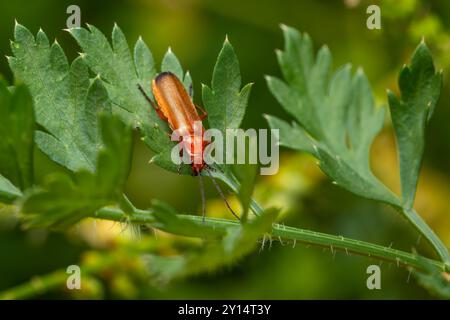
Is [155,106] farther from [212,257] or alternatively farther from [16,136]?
[212,257]

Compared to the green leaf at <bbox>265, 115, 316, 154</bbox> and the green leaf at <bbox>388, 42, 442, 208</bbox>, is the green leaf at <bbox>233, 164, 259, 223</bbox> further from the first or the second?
the green leaf at <bbox>388, 42, 442, 208</bbox>

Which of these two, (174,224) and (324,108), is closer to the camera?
(174,224)

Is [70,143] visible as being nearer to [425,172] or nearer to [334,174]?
[334,174]

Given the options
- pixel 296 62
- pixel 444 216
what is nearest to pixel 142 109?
pixel 296 62

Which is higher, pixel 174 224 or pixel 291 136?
pixel 291 136

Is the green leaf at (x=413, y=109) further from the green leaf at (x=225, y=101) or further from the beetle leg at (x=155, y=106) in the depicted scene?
the beetle leg at (x=155, y=106)

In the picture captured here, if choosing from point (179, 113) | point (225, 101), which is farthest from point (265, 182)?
point (225, 101)

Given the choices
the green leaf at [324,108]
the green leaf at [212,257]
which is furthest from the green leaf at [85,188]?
the green leaf at [324,108]
